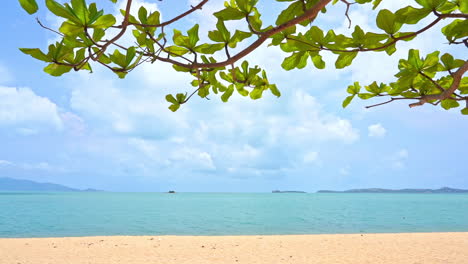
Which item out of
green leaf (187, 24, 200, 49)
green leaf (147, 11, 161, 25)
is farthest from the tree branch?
green leaf (147, 11, 161, 25)

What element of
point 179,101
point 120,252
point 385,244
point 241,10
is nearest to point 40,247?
point 120,252

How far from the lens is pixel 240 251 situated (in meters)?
9.35

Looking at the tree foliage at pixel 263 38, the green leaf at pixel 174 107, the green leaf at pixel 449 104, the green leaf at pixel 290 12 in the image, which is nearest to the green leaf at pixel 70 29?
the tree foliage at pixel 263 38

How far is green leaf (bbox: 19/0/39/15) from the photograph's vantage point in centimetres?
69

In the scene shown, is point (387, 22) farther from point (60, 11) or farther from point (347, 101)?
point (60, 11)

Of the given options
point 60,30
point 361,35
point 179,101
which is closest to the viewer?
point 60,30

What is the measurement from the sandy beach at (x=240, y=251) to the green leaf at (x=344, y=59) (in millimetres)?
7642

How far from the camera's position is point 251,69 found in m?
1.28

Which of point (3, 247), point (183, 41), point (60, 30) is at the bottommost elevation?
point (3, 247)

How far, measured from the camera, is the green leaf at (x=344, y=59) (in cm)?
97

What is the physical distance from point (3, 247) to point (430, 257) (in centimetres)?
1134

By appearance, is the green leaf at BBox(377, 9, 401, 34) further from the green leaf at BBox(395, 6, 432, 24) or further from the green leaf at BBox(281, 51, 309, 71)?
the green leaf at BBox(281, 51, 309, 71)

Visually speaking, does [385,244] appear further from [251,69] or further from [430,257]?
[251,69]

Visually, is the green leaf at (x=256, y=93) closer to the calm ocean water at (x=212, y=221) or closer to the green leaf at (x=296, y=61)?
the green leaf at (x=296, y=61)
